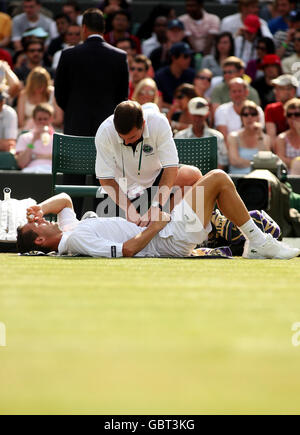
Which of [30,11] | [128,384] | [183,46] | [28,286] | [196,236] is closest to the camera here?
[128,384]

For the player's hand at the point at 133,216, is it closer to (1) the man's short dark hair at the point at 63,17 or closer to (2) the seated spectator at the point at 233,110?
(2) the seated spectator at the point at 233,110

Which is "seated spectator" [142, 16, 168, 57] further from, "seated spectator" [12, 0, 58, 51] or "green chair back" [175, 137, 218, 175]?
"green chair back" [175, 137, 218, 175]

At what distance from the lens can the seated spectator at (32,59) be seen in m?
10.9

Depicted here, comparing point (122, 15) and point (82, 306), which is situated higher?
point (122, 15)

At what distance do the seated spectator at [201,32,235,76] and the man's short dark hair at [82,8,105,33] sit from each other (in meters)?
3.97

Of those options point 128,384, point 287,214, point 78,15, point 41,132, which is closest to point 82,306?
point 128,384

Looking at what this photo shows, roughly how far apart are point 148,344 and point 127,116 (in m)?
3.08

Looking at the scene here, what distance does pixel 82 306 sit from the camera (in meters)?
3.58

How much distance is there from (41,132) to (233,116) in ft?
7.02

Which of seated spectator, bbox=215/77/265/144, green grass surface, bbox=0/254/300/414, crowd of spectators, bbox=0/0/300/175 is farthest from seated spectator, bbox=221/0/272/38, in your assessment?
green grass surface, bbox=0/254/300/414

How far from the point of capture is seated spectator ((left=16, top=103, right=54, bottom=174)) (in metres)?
8.68

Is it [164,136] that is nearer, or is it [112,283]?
[112,283]

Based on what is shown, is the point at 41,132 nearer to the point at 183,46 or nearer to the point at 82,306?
the point at 183,46

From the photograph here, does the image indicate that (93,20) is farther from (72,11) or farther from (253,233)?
(72,11)
